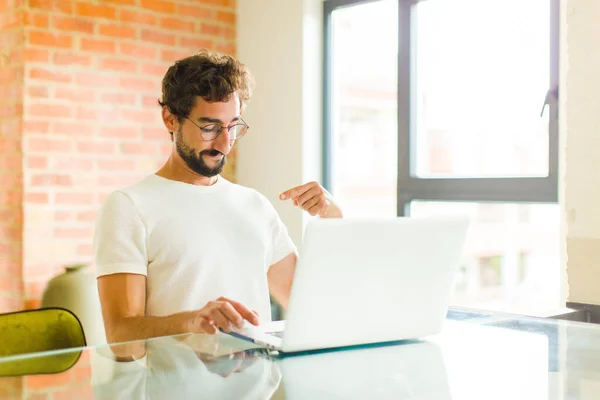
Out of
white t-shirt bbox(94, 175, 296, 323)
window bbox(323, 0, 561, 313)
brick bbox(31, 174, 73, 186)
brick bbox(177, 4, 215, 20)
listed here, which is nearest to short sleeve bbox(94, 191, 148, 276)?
white t-shirt bbox(94, 175, 296, 323)

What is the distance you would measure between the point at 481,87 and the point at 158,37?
1538 mm

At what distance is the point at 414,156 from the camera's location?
339 cm

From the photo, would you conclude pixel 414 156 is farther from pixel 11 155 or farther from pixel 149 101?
pixel 11 155

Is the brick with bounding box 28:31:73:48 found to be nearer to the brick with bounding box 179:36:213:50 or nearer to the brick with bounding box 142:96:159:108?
the brick with bounding box 142:96:159:108

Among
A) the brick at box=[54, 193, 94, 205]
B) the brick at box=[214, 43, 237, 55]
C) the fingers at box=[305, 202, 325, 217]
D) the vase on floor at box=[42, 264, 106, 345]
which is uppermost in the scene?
the brick at box=[214, 43, 237, 55]

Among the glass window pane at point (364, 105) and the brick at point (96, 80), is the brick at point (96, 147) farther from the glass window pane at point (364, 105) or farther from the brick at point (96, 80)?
the glass window pane at point (364, 105)

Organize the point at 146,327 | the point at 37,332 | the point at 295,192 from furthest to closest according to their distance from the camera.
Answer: the point at 295,192 < the point at 146,327 < the point at 37,332

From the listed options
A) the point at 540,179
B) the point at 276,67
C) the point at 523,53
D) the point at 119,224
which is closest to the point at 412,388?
the point at 119,224

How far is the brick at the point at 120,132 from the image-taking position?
3.42 meters

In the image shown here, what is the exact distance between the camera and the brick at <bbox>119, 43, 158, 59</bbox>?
349cm

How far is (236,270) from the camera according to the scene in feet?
7.13

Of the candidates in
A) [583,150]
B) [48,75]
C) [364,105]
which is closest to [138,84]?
[48,75]

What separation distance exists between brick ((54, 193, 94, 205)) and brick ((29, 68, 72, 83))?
1.63 feet

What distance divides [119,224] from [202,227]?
0.81 feet
